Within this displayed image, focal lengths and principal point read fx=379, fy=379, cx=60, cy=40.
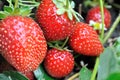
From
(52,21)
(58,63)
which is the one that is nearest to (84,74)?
(58,63)

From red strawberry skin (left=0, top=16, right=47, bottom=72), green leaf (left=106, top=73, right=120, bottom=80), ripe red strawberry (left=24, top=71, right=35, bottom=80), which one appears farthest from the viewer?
ripe red strawberry (left=24, top=71, right=35, bottom=80)

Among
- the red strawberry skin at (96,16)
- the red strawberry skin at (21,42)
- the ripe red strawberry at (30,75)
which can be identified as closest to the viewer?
the red strawberry skin at (21,42)

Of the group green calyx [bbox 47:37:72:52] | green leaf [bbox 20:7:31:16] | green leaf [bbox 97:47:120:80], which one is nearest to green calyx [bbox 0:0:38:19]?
green leaf [bbox 20:7:31:16]

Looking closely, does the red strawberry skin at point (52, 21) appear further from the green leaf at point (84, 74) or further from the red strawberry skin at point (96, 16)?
the red strawberry skin at point (96, 16)

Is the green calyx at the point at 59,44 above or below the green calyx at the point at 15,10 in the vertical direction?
below

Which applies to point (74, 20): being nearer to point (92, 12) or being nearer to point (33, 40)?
point (33, 40)

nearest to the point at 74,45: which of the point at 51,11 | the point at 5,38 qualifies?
the point at 51,11

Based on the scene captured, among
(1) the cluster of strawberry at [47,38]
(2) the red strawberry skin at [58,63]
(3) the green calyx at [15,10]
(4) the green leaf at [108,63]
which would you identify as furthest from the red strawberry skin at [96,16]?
(4) the green leaf at [108,63]

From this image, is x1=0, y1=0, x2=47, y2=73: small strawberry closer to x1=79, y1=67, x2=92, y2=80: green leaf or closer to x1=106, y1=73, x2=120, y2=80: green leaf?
x1=79, y1=67, x2=92, y2=80: green leaf
